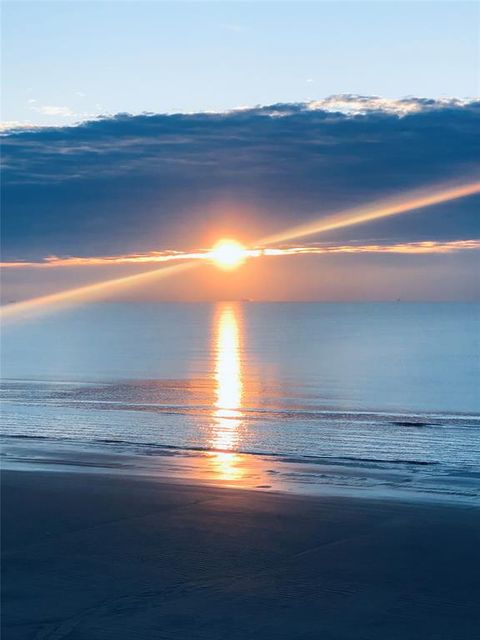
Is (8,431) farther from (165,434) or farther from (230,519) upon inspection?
(230,519)

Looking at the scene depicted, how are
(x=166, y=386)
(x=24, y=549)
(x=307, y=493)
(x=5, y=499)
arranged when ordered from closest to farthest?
(x=24, y=549)
(x=5, y=499)
(x=307, y=493)
(x=166, y=386)

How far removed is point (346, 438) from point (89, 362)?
127ft

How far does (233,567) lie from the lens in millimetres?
10586

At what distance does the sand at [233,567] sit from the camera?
28.7 feet

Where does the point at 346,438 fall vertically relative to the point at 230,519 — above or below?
above

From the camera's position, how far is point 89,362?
61.2 meters

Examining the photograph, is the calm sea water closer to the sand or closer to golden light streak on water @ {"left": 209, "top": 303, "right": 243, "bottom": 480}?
golden light streak on water @ {"left": 209, "top": 303, "right": 243, "bottom": 480}

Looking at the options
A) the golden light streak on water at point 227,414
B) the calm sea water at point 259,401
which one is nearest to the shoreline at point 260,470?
the golden light streak on water at point 227,414

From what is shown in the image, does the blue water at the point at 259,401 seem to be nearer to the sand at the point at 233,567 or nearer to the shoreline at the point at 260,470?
the shoreline at the point at 260,470

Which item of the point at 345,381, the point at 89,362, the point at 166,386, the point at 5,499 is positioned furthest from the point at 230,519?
the point at 89,362

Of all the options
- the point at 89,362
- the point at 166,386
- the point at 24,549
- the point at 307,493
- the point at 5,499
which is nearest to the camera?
the point at 24,549

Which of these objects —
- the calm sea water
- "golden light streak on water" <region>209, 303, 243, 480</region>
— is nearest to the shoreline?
"golden light streak on water" <region>209, 303, 243, 480</region>

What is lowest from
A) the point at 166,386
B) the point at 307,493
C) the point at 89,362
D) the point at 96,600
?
the point at 96,600

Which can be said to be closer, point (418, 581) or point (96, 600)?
point (96, 600)
